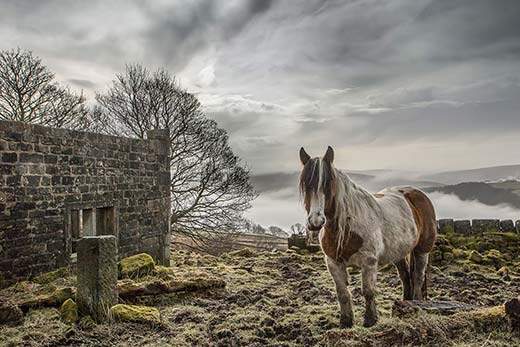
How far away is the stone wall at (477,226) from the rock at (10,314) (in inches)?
405

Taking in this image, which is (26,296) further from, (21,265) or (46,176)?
(46,176)

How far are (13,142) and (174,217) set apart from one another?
805 centimetres

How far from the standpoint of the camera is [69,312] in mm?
4863

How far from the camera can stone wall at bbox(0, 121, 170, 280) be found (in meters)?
6.88

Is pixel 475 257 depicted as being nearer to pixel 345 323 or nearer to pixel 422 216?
pixel 422 216

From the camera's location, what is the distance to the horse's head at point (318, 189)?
159 inches

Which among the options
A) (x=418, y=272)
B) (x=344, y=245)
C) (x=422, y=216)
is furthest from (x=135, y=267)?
(x=422, y=216)

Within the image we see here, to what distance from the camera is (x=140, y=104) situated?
1623cm

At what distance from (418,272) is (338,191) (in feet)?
7.60

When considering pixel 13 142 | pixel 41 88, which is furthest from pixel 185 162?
pixel 13 142

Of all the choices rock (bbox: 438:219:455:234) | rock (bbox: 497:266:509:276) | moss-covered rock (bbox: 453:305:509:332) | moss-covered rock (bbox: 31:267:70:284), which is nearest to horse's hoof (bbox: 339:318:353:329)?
moss-covered rock (bbox: 453:305:509:332)

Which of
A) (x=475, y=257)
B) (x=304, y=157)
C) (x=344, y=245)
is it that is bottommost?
(x=475, y=257)

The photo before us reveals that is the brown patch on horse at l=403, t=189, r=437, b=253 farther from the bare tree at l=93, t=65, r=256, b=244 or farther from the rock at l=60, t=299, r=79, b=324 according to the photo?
the bare tree at l=93, t=65, r=256, b=244

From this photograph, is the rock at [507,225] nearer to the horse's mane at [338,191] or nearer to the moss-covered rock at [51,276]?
the horse's mane at [338,191]
